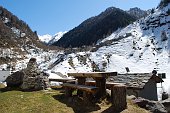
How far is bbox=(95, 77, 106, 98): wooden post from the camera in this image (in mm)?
15094

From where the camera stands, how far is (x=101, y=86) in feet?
50.1

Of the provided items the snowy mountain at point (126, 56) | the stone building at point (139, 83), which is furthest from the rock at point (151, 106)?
the snowy mountain at point (126, 56)

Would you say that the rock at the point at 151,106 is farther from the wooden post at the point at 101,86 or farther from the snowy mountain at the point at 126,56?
the snowy mountain at the point at 126,56

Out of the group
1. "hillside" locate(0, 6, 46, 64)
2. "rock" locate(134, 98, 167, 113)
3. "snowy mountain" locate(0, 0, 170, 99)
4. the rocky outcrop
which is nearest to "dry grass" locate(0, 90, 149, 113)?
"rock" locate(134, 98, 167, 113)

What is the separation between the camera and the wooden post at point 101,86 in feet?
49.5

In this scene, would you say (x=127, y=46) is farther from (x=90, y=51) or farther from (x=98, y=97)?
(x=98, y=97)

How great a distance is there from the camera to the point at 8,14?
152 m

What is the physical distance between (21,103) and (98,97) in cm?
Answer: 422

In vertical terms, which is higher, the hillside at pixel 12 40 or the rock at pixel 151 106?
the hillside at pixel 12 40

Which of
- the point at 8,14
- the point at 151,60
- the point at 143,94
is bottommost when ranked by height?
the point at 143,94

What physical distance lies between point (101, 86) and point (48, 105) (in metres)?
3.06

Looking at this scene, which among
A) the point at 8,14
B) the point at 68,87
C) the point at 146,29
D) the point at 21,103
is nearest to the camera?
the point at 21,103

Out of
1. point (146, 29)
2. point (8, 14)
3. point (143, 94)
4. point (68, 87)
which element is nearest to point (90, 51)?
point (146, 29)

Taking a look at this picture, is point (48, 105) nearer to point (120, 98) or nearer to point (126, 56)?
point (120, 98)
